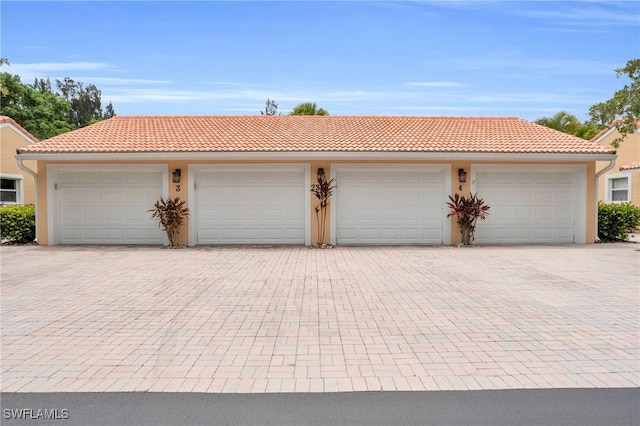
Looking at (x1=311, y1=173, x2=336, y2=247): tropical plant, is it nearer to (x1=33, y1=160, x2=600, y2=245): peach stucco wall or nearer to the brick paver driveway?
(x1=33, y1=160, x2=600, y2=245): peach stucco wall

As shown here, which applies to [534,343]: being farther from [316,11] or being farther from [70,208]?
[70,208]

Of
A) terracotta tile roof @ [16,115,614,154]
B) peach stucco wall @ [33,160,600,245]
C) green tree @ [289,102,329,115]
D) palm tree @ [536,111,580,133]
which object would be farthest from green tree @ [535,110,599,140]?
green tree @ [289,102,329,115]

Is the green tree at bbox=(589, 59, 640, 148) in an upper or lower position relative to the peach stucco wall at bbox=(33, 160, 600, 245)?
upper

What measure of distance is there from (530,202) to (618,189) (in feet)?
30.4

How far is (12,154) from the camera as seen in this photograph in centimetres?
2069

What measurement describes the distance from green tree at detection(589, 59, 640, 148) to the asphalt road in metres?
10.8

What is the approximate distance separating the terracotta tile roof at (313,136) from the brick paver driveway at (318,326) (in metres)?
4.31

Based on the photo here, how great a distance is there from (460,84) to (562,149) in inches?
327

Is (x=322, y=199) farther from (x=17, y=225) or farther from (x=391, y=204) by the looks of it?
(x=17, y=225)

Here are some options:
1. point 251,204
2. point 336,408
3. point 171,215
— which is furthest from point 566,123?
point 336,408

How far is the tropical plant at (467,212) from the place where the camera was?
43.4 ft

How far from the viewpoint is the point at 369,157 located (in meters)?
13.1

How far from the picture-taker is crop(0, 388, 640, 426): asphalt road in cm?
313

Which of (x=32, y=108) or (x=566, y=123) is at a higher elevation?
(x=32, y=108)
